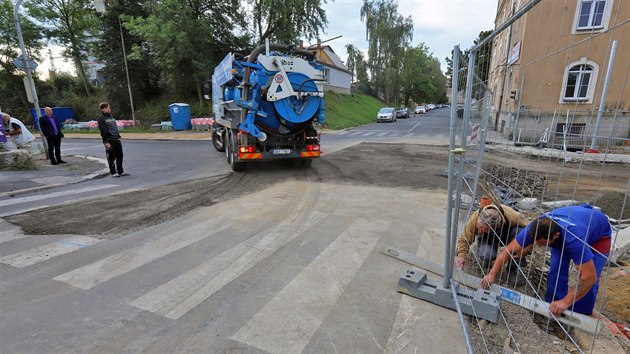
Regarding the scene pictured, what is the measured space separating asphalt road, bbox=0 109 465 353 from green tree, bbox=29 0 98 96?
3505 cm

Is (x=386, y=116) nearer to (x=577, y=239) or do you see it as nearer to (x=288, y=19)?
(x=288, y=19)

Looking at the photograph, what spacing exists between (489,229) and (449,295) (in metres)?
0.89

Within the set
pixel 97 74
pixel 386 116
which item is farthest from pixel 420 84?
pixel 97 74

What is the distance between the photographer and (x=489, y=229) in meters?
3.35

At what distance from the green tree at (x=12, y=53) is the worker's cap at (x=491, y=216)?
135ft

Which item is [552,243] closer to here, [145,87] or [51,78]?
[145,87]

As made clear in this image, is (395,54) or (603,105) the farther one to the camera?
(395,54)

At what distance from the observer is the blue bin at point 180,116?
23.5m

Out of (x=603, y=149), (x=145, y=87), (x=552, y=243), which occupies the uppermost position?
(x=145, y=87)

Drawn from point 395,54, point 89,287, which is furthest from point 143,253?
point 395,54

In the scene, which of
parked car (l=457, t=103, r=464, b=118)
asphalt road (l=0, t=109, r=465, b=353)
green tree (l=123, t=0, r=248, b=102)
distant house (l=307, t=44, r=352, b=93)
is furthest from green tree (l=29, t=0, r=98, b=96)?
parked car (l=457, t=103, r=464, b=118)

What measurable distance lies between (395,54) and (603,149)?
45.7m

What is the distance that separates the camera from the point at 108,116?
8.09 metres

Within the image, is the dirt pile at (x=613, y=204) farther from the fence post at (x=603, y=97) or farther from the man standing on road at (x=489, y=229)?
the fence post at (x=603, y=97)
